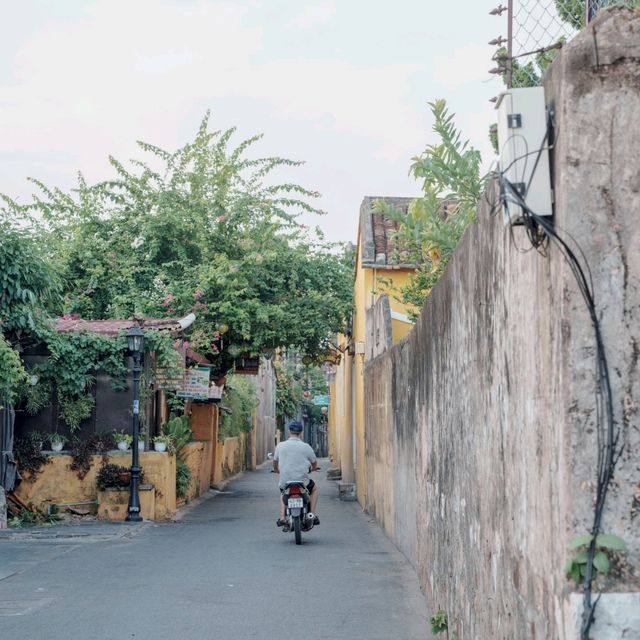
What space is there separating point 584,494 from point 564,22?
2813mm

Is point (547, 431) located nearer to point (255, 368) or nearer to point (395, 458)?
point (395, 458)

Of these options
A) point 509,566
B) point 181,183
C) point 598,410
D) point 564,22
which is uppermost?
point 181,183

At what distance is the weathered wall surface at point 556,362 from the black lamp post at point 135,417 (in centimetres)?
1143

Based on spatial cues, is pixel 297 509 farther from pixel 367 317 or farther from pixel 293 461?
pixel 367 317

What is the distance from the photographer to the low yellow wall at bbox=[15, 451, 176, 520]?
17516 mm

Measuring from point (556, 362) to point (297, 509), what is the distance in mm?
10340

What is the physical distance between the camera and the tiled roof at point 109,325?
18.6 metres

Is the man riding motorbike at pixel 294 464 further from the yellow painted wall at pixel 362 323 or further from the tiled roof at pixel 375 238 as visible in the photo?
the tiled roof at pixel 375 238

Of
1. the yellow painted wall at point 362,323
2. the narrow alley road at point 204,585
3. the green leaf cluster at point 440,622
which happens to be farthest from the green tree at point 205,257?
the green leaf cluster at point 440,622

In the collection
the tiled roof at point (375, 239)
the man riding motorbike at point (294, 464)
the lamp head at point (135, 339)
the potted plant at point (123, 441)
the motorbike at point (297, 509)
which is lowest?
the motorbike at point (297, 509)

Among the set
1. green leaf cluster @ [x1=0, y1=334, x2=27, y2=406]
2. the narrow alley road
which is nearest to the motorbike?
the narrow alley road

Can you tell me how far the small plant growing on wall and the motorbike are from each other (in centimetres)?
1037

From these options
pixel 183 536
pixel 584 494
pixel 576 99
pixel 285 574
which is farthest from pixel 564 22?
pixel 183 536

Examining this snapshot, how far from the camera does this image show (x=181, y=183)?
83.5 ft
